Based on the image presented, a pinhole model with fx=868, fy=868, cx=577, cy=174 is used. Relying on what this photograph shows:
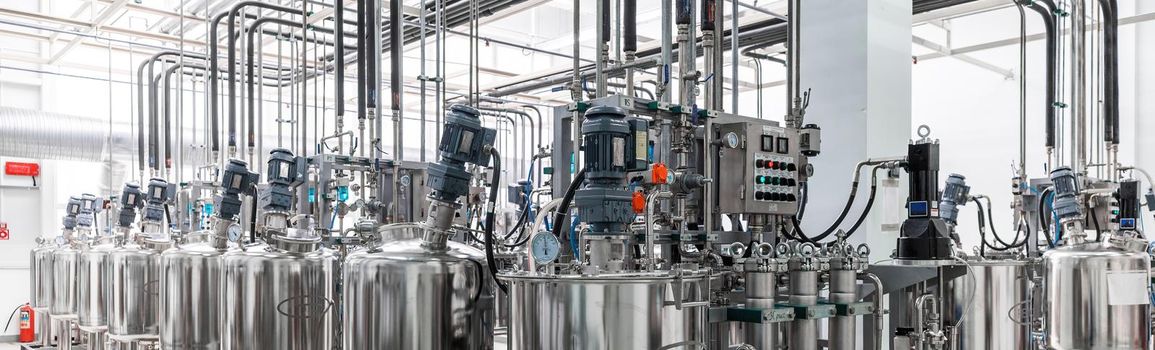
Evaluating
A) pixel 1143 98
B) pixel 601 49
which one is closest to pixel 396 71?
pixel 601 49

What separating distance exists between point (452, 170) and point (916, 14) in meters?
3.43

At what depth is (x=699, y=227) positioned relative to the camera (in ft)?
8.09

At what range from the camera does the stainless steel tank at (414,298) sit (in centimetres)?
241

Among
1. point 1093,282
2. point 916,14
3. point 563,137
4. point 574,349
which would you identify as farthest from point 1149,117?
point 574,349

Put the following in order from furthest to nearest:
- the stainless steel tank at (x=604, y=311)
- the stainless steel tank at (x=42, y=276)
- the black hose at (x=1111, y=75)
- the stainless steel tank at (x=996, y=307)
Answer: the stainless steel tank at (x=42, y=276) < the black hose at (x=1111, y=75) < the stainless steel tank at (x=996, y=307) < the stainless steel tank at (x=604, y=311)

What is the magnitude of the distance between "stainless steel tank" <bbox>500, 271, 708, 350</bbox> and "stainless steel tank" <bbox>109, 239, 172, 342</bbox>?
332 centimetres

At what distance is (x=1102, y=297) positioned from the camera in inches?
131

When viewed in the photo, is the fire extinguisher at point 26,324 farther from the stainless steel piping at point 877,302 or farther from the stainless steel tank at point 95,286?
the stainless steel piping at point 877,302

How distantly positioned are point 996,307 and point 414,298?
8.87 feet

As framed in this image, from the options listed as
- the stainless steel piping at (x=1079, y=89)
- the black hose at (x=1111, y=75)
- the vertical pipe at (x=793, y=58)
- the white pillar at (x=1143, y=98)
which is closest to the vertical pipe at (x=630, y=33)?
the vertical pipe at (x=793, y=58)

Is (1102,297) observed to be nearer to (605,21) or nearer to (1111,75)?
(1111,75)

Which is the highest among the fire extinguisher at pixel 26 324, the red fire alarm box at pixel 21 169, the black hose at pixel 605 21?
the black hose at pixel 605 21

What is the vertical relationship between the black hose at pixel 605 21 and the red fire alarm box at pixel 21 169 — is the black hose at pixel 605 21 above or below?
above

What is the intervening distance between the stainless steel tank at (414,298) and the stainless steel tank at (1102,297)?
238 centimetres
